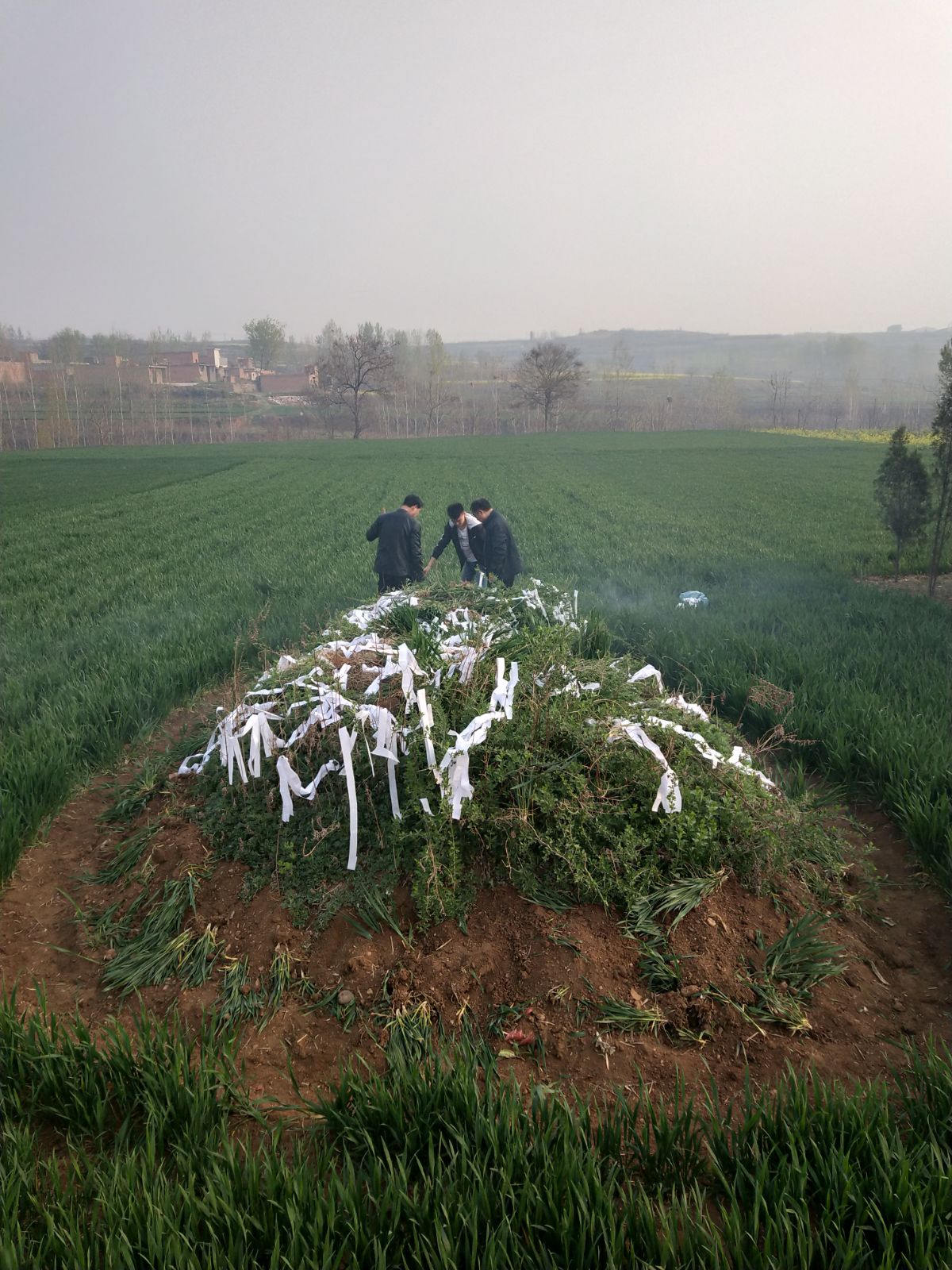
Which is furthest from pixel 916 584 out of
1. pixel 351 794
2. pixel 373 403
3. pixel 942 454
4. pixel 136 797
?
pixel 373 403

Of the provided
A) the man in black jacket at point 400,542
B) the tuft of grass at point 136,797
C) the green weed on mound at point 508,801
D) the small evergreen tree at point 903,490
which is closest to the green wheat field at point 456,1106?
the tuft of grass at point 136,797

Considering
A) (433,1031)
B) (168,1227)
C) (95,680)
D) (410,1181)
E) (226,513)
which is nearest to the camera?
(168,1227)

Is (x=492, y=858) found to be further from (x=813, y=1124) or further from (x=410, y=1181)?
(x=813, y=1124)

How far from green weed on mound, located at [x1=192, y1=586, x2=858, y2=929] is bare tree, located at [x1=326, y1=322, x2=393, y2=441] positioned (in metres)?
61.3

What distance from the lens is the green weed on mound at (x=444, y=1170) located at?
1802 mm

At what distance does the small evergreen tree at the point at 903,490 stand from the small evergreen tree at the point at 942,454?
22 cm

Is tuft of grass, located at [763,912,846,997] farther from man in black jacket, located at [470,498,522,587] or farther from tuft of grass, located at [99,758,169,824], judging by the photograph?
man in black jacket, located at [470,498,522,587]

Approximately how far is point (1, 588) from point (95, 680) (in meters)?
6.56

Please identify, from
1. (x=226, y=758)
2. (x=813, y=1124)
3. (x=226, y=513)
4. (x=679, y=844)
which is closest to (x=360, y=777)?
(x=226, y=758)

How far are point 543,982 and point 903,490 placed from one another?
1096 centimetres

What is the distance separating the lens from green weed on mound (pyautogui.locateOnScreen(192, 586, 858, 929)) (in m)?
3.12

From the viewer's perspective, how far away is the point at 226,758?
3666 mm

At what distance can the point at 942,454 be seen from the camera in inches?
405

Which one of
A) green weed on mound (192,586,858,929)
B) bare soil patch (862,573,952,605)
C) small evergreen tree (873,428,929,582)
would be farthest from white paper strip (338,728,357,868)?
small evergreen tree (873,428,929,582)
